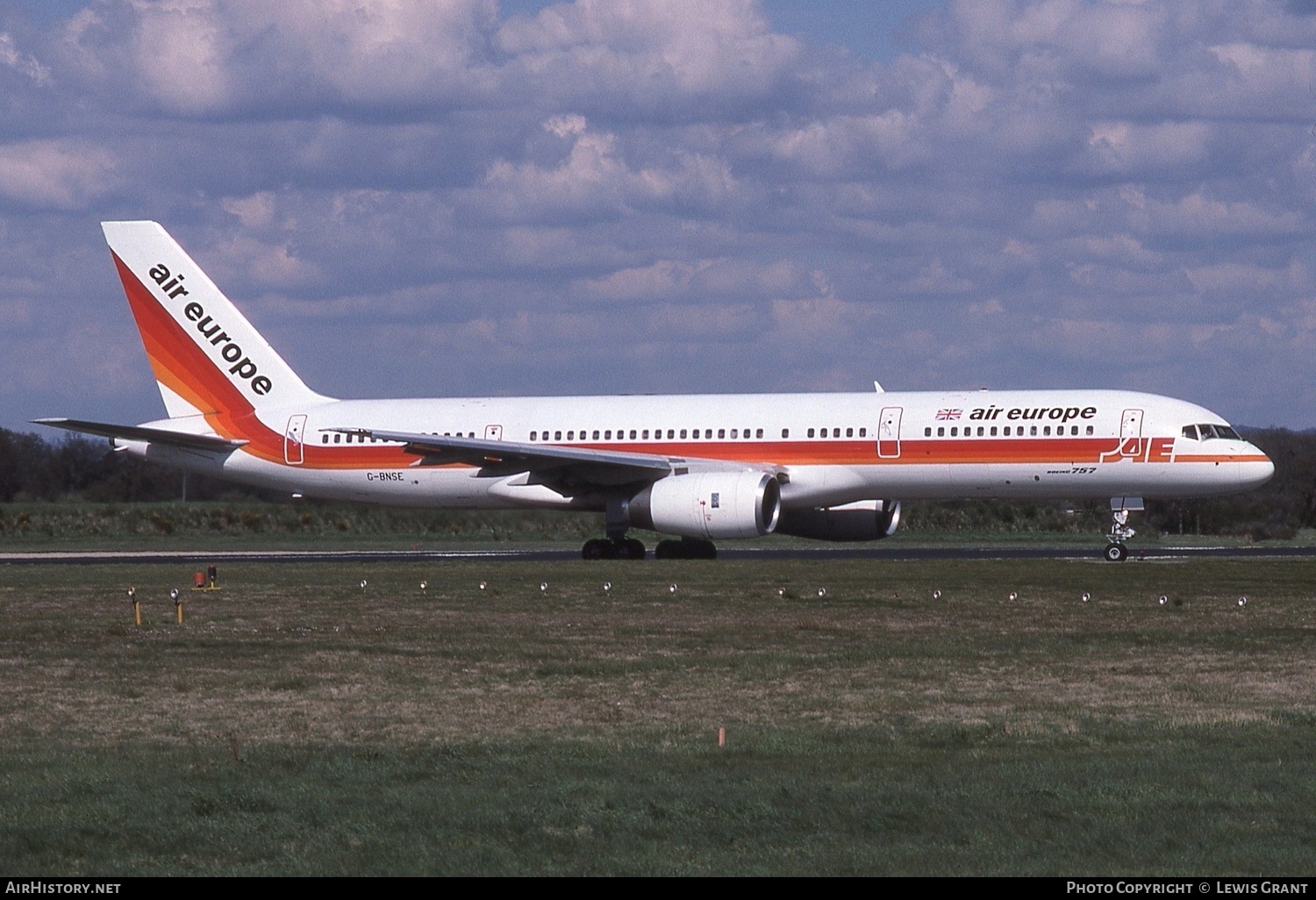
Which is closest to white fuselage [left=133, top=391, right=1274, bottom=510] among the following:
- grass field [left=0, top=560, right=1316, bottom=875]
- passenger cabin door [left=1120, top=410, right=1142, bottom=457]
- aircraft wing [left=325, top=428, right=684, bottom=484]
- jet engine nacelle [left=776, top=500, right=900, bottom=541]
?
passenger cabin door [left=1120, top=410, right=1142, bottom=457]

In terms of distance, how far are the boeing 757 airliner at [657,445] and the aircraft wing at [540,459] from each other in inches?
2.7

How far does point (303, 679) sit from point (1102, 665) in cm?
784

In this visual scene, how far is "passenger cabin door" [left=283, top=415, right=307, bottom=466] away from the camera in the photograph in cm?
4253

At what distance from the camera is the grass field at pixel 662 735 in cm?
922

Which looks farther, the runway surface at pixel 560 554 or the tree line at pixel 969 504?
the tree line at pixel 969 504

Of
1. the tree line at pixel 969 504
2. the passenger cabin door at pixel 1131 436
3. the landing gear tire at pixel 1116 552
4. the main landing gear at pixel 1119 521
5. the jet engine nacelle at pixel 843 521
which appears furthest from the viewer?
the tree line at pixel 969 504

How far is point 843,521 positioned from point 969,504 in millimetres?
11529

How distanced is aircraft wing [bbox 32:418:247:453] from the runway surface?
9.04 ft

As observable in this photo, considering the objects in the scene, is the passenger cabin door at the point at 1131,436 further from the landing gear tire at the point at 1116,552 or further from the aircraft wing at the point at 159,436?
the aircraft wing at the point at 159,436

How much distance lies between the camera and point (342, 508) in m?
52.8

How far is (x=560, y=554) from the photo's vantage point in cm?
4194

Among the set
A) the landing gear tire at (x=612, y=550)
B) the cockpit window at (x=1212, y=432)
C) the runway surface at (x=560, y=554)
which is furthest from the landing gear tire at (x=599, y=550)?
the cockpit window at (x=1212, y=432)

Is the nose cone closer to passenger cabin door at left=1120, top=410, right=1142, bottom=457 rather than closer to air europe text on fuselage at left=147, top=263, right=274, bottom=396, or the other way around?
passenger cabin door at left=1120, top=410, right=1142, bottom=457

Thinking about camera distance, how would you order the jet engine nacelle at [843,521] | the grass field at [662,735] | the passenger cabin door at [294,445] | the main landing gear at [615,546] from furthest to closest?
the passenger cabin door at [294,445] → the jet engine nacelle at [843,521] → the main landing gear at [615,546] → the grass field at [662,735]
